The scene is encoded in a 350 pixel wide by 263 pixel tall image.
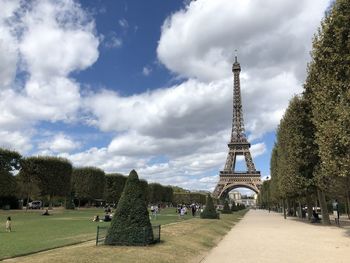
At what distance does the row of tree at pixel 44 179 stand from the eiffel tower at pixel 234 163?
161ft

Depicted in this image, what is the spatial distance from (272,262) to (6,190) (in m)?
54.8

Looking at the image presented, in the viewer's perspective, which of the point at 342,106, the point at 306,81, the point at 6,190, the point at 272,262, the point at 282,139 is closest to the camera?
the point at 272,262

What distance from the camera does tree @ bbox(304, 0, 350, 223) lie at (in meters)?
21.9

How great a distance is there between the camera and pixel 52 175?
71938mm

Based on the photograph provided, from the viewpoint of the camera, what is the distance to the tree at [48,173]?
70500 mm

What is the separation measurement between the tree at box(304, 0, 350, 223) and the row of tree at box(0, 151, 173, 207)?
51427 millimetres

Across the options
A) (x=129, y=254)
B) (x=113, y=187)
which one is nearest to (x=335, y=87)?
(x=129, y=254)

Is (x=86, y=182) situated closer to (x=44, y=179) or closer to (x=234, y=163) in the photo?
(x=44, y=179)

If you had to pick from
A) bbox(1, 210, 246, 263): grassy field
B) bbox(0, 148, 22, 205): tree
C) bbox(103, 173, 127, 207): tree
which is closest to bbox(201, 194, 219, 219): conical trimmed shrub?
bbox(1, 210, 246, 263): grassy field

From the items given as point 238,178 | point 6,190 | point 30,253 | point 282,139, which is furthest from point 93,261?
point 238,178

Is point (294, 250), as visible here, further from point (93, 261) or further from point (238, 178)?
point (238, 178)

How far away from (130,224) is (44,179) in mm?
57516

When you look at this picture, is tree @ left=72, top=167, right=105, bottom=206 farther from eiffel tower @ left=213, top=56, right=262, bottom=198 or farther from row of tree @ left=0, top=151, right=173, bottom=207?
eiffel tower @ left=213, top=56, right=262, bottom=198

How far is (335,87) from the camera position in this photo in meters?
23.4
